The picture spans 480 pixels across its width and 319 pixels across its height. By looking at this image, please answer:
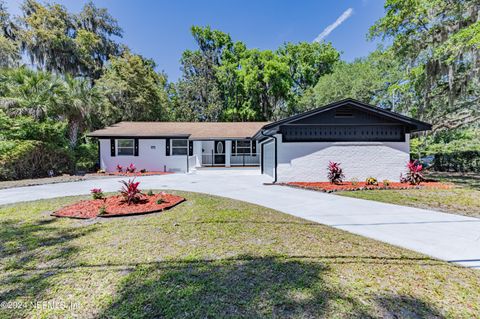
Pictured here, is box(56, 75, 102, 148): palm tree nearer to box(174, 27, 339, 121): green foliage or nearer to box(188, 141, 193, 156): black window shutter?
box(188, 141, 193, 156): black window shutter

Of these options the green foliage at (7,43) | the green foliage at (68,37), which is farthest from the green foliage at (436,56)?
the green foliage at (68,37)

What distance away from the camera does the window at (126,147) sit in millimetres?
16188

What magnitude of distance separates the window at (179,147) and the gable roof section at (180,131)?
67 cm

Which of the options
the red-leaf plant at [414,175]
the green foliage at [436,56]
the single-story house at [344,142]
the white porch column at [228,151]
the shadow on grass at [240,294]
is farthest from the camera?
the white porch column at [228,151]

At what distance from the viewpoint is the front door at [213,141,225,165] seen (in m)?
18.7

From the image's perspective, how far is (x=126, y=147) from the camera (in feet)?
53.4

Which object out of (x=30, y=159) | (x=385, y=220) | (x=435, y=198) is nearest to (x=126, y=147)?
(x=30, y=159)

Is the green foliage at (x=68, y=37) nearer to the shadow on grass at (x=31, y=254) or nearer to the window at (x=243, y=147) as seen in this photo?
the window at (x=243, y=147)

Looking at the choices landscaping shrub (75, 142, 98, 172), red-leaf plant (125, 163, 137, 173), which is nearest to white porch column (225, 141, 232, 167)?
red-leaf plant (125, 163, 137, 173)

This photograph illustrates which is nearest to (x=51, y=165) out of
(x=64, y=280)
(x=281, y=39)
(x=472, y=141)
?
(x=64, y=280)

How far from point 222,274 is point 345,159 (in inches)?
385

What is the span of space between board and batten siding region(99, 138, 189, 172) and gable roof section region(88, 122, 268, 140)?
582 mm

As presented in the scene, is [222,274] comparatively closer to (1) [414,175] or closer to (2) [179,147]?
(1) [414,175]

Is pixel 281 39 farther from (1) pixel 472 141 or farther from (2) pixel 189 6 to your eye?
(1) pixel 472 141
